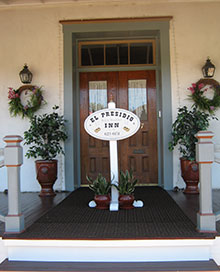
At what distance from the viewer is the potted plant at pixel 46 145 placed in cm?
447

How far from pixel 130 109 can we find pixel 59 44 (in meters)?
1.68

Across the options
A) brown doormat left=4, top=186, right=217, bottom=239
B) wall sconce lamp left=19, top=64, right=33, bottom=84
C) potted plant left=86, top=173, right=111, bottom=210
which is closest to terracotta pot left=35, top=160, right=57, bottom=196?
brown doormat left=4, top=186, right=217, bottom=239

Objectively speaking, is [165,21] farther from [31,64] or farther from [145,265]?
[145,265]

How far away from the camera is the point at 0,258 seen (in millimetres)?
2586

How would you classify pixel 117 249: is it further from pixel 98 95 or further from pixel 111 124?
pixel 98 95

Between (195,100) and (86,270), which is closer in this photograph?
(86,270)

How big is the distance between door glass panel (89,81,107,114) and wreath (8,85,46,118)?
0.90 m

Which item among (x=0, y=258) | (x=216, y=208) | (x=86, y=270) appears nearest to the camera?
(x=86, y=270)

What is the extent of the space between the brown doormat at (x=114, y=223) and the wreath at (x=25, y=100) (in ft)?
5.91

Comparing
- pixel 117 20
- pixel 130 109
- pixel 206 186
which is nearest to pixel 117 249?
pixel 206 186

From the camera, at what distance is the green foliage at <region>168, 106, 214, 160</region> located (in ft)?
14.2

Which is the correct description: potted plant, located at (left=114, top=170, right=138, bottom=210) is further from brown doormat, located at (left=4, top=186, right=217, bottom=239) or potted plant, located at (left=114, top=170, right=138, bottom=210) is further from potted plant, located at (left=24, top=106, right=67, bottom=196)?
potted plant, located at (left=24, top=106, right=67, bottom=196)

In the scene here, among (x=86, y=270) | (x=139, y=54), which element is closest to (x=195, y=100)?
(x=139, y=54)

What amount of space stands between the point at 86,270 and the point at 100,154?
302cm
